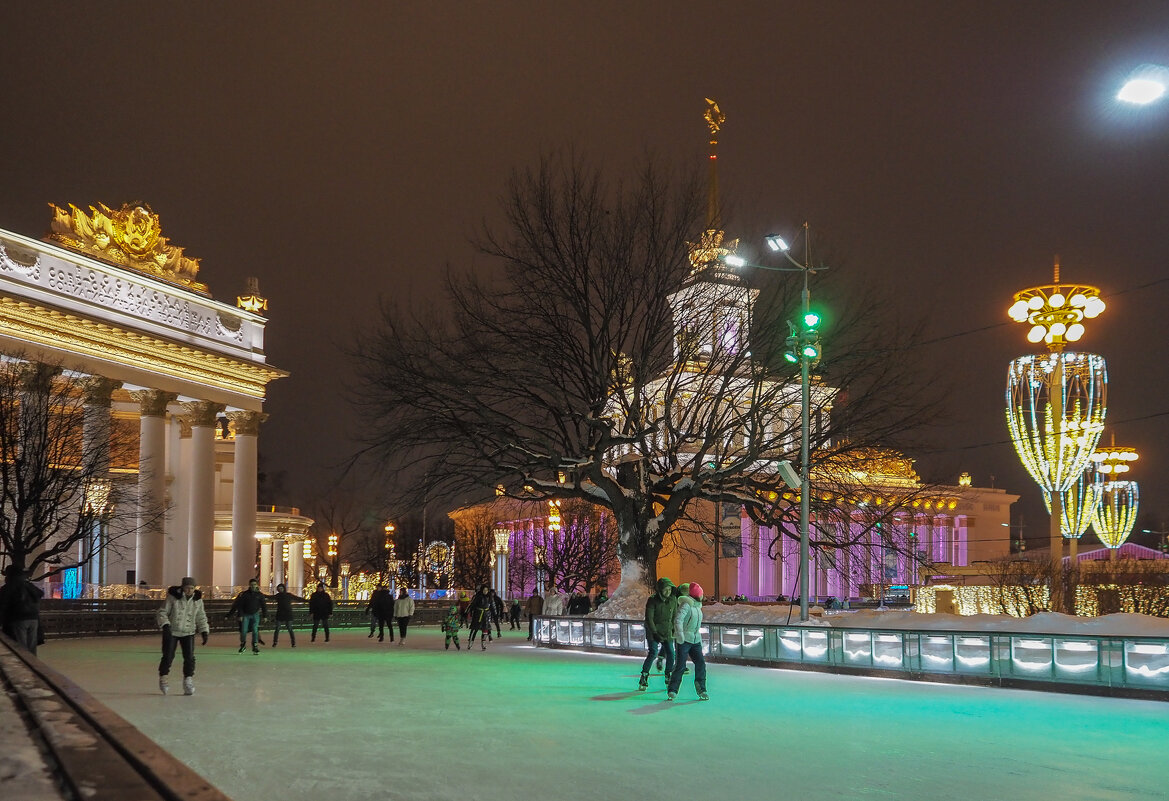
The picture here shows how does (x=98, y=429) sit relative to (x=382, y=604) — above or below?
above

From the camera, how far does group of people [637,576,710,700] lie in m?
16.6

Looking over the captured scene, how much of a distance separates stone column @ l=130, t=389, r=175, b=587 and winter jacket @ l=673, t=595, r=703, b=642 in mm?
36644

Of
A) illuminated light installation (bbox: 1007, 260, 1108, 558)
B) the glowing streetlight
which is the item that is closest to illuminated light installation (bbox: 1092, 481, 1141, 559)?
illuminated light installation (bbox: 1007, 260, 1108, 558)

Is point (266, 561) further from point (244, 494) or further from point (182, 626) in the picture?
point (182, 626)

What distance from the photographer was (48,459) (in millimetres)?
40625

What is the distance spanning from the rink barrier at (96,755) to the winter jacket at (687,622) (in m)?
8.37

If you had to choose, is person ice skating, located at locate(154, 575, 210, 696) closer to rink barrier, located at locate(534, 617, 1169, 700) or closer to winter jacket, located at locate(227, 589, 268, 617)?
winter jacket, located at locate(227, 589, 268, 617)

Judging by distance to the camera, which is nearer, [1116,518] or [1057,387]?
[1057,387]

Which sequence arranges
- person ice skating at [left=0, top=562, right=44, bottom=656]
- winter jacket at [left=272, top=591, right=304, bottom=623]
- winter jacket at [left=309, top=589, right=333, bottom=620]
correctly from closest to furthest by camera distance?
person ice skating at [left=0, top=562, right=44, bottom=656] → winter jacket at [left=272, top=591, right=304, bottom=623] → winter jacket at [left=309, top=589, right=333, bottom=620]

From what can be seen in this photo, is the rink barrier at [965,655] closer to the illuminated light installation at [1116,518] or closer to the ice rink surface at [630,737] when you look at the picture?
the ice rink surface at [630,737]

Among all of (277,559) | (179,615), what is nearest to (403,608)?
(179,615)

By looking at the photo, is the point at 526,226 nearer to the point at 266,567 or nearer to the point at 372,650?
the point at 372,650

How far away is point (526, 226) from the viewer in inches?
1221

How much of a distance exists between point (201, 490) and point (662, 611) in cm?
3982
